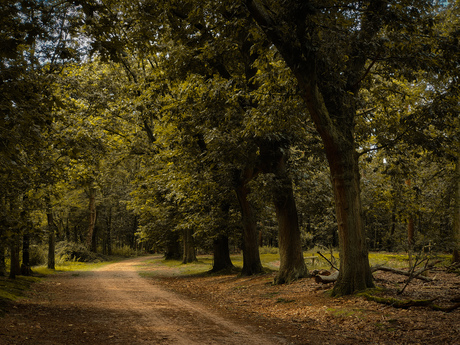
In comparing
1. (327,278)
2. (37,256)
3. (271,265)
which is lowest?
(271,265)

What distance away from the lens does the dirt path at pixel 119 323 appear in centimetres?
643

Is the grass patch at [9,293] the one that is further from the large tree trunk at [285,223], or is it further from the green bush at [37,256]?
Result: the green bush at [37,256]

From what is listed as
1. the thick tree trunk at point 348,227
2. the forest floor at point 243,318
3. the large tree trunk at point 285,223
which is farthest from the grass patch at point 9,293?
the large tree trunk at point 285,223

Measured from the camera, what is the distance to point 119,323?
7809mm

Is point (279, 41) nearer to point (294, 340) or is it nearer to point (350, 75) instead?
point (350, 75)

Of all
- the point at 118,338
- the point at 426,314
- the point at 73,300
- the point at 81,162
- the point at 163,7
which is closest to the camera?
the point at 118,338

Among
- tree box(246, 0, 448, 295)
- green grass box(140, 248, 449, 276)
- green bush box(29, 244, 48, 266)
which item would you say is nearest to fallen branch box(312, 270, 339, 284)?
tree box(246, 0, 448, 295)

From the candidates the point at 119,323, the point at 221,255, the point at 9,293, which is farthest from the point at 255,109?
the point at 221,255

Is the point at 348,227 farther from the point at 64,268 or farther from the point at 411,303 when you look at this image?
the point at 64,268

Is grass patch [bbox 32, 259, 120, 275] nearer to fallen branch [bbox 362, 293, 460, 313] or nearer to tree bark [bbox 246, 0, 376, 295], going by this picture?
tree bark [bbox 246, 0, 376, 295]

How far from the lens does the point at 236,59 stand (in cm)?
1438

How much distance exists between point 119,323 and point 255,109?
659 cm

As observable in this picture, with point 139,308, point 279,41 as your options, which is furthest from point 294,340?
point 279,41

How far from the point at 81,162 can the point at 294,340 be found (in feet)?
39.3
